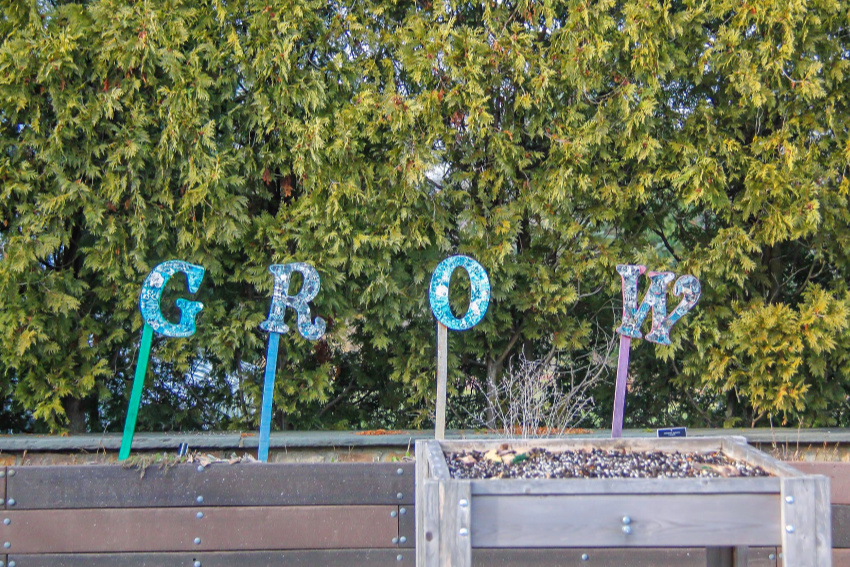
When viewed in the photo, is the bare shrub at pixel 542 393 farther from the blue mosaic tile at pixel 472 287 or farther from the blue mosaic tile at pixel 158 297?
the blue mosaic tile at pixel 158 297

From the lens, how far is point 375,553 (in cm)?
319

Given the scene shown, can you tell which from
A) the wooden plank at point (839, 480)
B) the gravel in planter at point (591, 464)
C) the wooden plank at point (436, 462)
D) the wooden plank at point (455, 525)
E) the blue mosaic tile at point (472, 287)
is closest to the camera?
the wooden plank at point (455, 525)

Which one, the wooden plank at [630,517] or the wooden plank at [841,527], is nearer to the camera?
the wooden plank at [630,517]

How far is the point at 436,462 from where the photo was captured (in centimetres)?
234

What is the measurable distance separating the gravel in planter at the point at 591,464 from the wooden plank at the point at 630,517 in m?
0.22

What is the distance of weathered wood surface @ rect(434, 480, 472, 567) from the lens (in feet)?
6.68

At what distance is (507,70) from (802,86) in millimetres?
1450

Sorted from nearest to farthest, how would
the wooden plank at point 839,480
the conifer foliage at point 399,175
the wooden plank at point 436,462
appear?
the wooden plank at point 436,462 → the wooden plank at point 839,480 → the conifer foliage at point 399,175

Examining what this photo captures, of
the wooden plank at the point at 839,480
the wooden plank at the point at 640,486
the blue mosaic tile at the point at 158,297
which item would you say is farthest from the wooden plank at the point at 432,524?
the wooden plank at the point at 839,480

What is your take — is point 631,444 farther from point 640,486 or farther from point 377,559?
point 377,559

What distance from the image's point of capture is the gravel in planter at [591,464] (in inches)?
94.5

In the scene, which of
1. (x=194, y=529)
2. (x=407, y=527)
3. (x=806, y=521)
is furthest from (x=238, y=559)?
(x=806, y=521)

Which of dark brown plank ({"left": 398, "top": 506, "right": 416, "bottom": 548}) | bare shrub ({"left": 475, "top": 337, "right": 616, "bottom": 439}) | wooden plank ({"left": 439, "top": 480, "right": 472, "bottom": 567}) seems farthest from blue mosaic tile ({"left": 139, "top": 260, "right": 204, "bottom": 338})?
wooden plank ({"left": 439, "top": 480, "right": 472, "bottom": 567})

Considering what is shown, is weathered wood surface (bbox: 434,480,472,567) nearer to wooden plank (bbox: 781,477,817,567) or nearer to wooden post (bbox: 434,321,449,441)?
wooden plank (bbox: 781,477,817,567)
